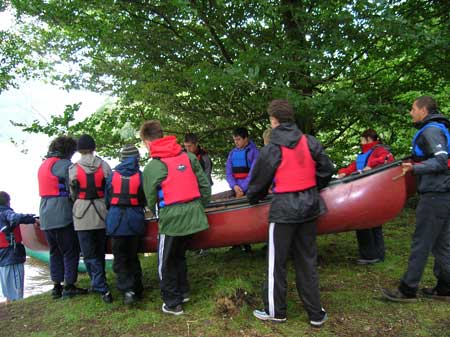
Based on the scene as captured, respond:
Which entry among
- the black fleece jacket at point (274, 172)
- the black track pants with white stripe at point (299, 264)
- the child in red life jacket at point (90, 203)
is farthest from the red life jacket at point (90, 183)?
the black track pants with white stripe at point (299, 264)

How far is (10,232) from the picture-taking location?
5102 mm

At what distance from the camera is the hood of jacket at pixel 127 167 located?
3875 mm

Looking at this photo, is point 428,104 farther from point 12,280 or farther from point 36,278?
point 36,278

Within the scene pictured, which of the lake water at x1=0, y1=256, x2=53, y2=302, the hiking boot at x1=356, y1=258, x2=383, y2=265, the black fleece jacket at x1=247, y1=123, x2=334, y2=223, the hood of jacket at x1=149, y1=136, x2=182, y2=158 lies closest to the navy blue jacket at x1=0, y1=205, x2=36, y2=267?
the lake water at x1=0, y1=256, x2=53, y2=302

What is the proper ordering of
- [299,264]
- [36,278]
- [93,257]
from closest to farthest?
[299,264], [93,257], [36,278]

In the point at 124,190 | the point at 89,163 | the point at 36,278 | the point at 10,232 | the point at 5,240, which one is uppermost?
the point at 89,163

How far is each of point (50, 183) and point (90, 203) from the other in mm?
568

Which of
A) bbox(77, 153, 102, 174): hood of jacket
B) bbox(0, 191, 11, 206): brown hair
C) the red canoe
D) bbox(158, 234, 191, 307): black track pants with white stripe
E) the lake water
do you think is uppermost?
bbox(77, 153, 102, 174): hood of jacket

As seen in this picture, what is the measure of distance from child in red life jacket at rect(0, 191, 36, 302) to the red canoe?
249 centimetres

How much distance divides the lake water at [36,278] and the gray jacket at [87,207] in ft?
11.9

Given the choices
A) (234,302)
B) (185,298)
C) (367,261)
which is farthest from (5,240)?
(367,261)

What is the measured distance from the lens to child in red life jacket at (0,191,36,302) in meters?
4.92

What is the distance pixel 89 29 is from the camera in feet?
16.8

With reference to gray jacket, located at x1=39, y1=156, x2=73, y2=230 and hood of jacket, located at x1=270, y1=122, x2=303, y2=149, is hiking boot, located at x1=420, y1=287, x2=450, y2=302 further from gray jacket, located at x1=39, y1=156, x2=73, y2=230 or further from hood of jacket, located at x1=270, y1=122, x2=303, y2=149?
gray jacket, located at x1=39, y1=156, x2=73, y2=230
